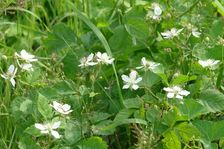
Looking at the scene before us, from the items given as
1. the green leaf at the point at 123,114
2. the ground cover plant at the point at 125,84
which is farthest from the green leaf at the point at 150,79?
the green leaf at the point at 123,114

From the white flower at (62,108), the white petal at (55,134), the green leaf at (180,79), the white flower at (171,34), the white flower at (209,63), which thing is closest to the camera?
the white petal at (55,134)

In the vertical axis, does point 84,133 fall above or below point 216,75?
below

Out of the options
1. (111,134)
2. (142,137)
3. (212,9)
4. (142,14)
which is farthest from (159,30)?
(142,137)

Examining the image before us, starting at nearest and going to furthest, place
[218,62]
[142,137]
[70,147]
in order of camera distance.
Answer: [142,137] < [70,147] < [218,62]

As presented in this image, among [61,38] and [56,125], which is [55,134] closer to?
[56,125]

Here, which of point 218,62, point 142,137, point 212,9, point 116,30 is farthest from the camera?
point 212,9

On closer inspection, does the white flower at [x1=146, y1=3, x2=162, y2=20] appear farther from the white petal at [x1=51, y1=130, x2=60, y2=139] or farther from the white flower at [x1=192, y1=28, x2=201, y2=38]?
the white petal at [x1=51, y1=130, x2=60, y2=139]

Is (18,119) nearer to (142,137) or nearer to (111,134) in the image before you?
(111,134)

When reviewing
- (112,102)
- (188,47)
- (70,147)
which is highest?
(188,47)

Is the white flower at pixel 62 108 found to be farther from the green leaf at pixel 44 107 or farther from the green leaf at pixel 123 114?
the green leaf at pixel 123 114
